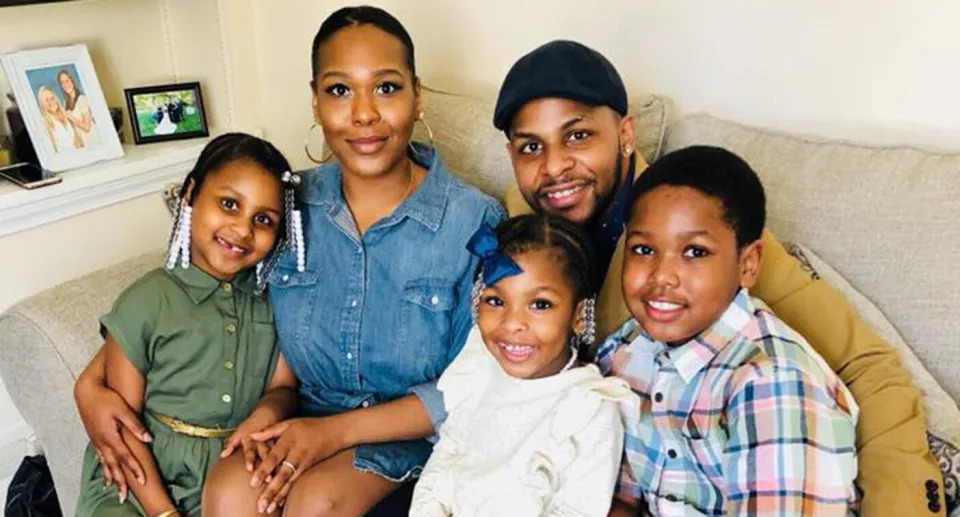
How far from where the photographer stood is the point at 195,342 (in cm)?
153

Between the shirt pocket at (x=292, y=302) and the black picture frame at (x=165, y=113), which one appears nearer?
the shirt pocket at (x=292, y=302)

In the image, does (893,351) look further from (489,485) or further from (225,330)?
(225,330)

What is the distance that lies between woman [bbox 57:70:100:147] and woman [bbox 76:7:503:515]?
86cm

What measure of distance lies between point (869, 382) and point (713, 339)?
9.7 inches

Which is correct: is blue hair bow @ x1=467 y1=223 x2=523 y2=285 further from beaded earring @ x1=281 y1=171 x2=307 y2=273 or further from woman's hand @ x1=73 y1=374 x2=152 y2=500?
woman's hand @ x1=73 y1=374 x2=152 y2=500

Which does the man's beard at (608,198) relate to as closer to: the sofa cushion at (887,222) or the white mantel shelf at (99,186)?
the sofa cushion at (887,222)

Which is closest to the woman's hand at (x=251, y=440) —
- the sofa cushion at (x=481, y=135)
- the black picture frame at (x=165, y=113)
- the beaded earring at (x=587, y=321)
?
the beaded earring at (x=587, y=321)

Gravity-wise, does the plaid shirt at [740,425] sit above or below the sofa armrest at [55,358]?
above

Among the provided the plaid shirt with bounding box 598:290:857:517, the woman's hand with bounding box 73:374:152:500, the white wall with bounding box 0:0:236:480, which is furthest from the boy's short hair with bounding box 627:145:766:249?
the white wall with bounding box 0:0:236:480

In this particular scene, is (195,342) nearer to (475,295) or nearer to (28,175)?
(475,295)

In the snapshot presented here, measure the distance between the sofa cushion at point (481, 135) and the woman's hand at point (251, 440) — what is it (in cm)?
66

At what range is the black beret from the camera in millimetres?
1403

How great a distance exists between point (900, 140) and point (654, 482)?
917mm

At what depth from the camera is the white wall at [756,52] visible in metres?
1.68
